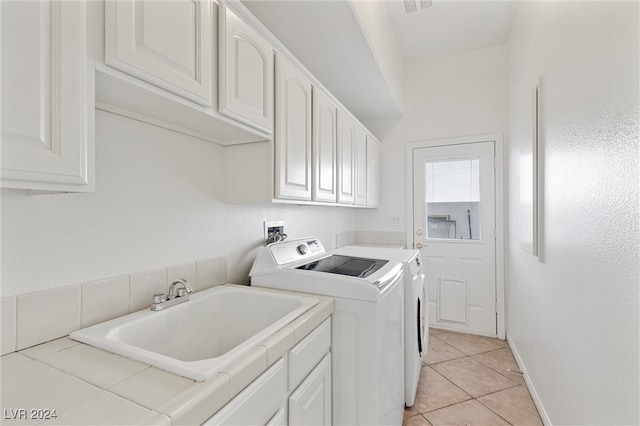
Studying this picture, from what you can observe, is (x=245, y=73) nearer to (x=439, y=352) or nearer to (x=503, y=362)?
(x=439, y=352)

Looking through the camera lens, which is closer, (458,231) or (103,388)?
(103,388)

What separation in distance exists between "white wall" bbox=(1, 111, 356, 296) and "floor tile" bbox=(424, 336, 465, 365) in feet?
6.23

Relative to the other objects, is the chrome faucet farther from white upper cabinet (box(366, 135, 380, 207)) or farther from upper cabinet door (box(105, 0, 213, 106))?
white upper cabinet (box(366, 135, 380, 207))

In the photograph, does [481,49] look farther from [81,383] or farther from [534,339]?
[81,383]

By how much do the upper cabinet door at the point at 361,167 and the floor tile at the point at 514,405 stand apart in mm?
1689

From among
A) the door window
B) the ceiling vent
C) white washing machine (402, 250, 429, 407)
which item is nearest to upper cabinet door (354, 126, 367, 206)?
white washing machine (402, 250, 429, 407)

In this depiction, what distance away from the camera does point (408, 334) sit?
184 cm

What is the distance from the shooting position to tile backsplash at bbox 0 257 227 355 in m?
0.78

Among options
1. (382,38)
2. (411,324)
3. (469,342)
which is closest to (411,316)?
(411,324)

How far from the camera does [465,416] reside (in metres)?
1.83

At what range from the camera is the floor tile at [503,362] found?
2.27 m

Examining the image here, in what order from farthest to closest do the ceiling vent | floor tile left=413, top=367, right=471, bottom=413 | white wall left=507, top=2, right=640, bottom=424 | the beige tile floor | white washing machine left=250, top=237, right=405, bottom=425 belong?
the ceiling vent < floor tile left=413, top=367, right=471, bottom=413 < the beige tile floor < white washing machine left=250, top=237, right=405, bottom=425 < white wall left=507, top=2, right=640, bottom=424

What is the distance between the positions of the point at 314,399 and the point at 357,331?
313mm

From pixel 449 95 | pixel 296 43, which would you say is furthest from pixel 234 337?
pixel 449 95
